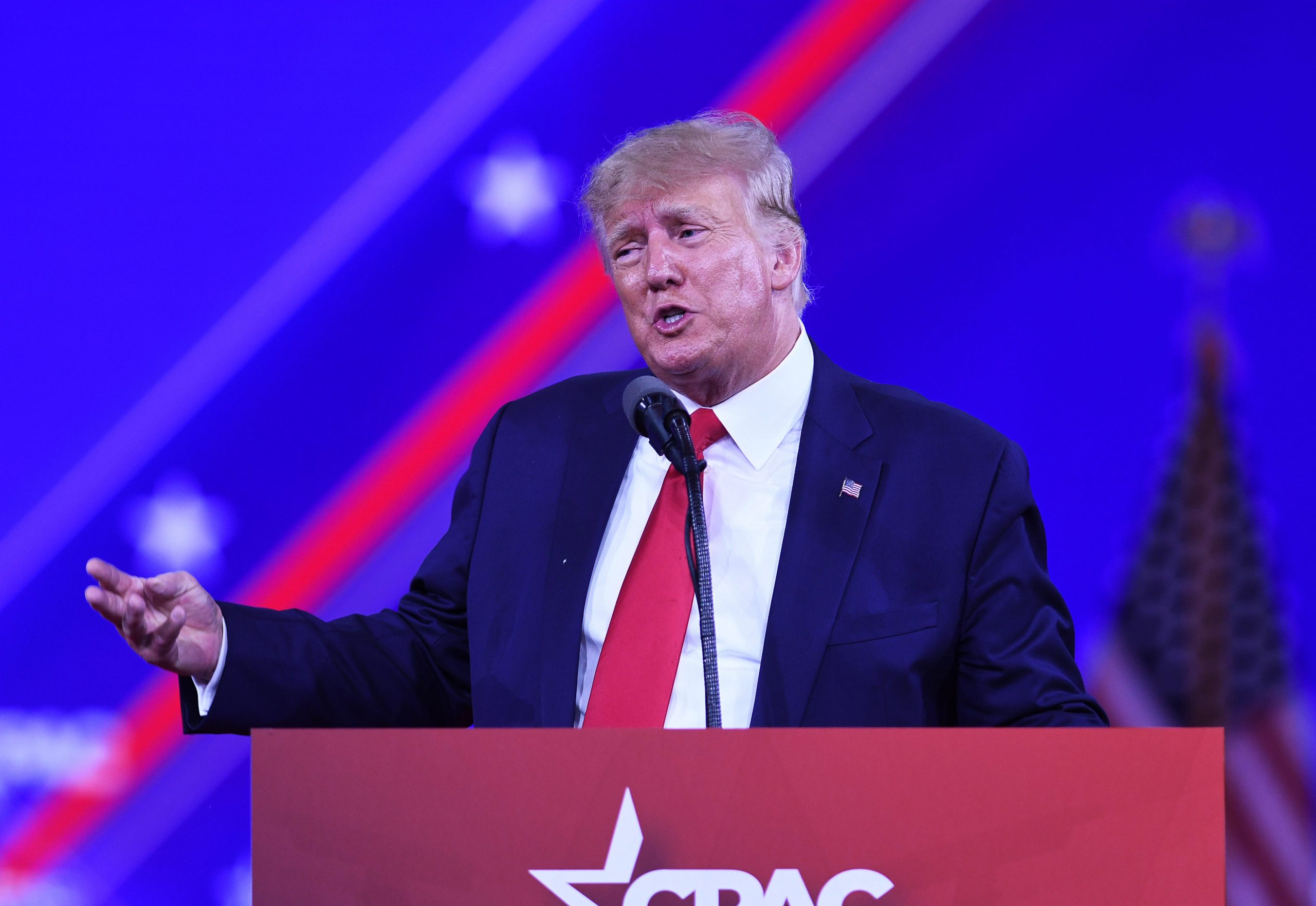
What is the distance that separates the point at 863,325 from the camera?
228 centimetres

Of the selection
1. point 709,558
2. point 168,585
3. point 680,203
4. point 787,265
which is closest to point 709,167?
point 680,203

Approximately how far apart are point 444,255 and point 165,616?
1.09 meters

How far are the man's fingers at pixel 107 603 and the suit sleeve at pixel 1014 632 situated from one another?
3.14ft

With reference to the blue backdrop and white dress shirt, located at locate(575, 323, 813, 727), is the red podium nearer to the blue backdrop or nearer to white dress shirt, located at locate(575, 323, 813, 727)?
white dress shirt, located at locate(575, 323, 813, 727)

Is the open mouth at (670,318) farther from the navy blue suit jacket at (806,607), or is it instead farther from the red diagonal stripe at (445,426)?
the red diagonal stripe at (445,426)

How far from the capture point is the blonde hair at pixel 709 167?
175cm

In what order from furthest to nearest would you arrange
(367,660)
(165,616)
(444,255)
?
(444,255) < (367,660) < (165,616)

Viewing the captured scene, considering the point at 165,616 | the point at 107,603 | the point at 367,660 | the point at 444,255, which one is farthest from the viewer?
the point at 444,255

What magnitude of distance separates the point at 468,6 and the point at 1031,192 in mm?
1046

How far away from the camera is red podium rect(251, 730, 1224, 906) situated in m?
0.96

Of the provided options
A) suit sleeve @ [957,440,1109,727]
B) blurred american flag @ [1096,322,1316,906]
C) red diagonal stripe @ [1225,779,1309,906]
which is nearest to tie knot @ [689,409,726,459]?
suit sleeve @ [957,440,1109,727]

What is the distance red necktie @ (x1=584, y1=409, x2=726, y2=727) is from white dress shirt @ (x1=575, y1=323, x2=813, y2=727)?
0.01 m

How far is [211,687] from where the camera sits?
1419 millimetres

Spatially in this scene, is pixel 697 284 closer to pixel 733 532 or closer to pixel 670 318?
pixel 670 318
